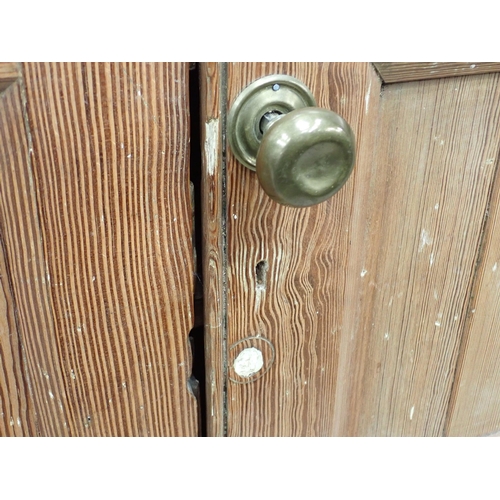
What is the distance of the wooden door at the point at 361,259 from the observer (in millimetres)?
425

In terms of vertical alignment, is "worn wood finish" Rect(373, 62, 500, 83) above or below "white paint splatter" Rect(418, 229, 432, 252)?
above

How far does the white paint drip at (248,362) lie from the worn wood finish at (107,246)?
0.16ft

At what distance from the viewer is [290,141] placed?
349 millimetres

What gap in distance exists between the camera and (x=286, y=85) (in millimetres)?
396

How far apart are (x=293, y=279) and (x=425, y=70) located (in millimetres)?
211

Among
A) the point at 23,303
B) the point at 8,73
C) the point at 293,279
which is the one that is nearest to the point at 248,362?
the point at 293,279

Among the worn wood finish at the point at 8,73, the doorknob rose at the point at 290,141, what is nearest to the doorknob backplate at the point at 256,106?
the doorknob rose at the point at 290,141

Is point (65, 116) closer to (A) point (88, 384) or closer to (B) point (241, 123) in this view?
(B) point (241, 123)

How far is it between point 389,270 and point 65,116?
1.11ft

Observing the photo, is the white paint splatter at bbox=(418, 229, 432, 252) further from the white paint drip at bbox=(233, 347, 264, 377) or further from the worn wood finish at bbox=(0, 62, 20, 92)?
the worn wood finish at bbox=(0, 62, 20, 92)

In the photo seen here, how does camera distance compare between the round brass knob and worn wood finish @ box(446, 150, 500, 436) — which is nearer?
the round brass knob

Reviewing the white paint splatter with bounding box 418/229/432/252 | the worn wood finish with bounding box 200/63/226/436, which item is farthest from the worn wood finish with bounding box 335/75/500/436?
the worn wood finish with bounding box 200/63/226/436

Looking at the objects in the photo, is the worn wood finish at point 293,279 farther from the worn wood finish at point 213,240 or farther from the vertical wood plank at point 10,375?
the vertical wood plank at point 10,375

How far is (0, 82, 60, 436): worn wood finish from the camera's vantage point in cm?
37
